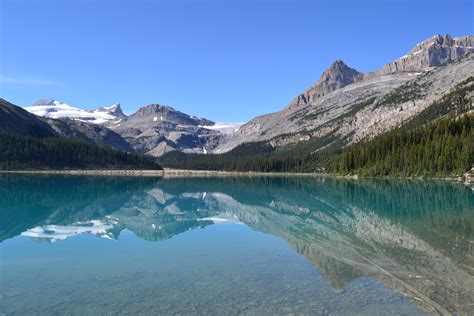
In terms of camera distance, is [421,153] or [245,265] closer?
[245,265]

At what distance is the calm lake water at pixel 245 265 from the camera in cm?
1664

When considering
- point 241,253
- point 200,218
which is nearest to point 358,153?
point 200,218

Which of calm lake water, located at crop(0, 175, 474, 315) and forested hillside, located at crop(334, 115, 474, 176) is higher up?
forested hillside, located at crop(334, 115, 474, 176)

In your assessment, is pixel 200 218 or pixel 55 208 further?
pixel 55 208

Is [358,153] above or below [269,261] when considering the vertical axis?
above

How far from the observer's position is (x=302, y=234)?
3412 centimetres

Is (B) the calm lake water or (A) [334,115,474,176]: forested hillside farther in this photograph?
(A) [334,115,474,176]: forested hillside

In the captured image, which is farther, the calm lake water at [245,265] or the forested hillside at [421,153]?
the forested hillside at [421,153]

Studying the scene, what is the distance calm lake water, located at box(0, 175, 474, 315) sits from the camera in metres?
16.6

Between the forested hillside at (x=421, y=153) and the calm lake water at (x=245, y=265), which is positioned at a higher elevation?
the forested hillside at (x=421, y=153)

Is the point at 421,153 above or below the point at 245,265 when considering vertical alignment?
above

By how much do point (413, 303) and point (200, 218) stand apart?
35187 millimetres

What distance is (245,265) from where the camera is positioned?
78.2ft

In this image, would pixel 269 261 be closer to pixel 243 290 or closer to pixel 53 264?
pixel 243 290
